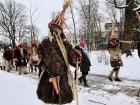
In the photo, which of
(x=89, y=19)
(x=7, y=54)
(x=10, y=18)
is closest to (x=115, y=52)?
(x=7, y=54)

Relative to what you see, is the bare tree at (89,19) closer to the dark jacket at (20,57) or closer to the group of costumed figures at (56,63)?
the dark jacket at (20,57)

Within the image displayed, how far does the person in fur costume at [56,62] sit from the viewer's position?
6.29 metres

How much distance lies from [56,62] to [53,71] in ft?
0.54

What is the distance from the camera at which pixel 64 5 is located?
630cm

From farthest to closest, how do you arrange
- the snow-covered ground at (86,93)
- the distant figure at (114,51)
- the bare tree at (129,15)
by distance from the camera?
the bare tree at (129,15)
the distant figure at (114,51)
the snow-covered ground at (86,93)

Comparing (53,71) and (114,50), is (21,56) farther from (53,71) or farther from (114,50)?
(53,71)

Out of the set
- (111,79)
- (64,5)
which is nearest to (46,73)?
(64,5)

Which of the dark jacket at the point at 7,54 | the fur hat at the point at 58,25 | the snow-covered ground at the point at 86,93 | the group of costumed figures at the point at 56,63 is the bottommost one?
the snow-covered ground at the point at 86,93

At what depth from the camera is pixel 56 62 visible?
6.32 meters

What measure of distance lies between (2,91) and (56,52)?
2957mm

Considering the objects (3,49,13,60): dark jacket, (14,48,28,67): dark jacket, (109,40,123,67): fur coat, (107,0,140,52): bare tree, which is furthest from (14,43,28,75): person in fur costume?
(107,0,140,52): bare tree

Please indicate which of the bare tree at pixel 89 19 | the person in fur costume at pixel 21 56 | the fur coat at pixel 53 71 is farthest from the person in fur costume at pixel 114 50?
the bare tree at pixel 89 19

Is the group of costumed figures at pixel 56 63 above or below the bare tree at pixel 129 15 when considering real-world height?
below

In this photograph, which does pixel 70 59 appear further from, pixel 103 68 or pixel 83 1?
pixel 83 1
